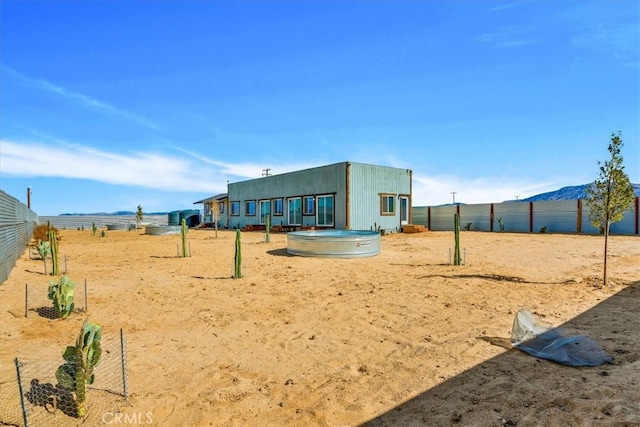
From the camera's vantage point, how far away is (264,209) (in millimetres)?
31141

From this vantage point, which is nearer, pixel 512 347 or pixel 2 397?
pixel 2 397

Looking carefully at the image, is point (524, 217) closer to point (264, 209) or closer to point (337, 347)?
Answer: point (264, 209)

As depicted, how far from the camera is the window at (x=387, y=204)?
82.2 feet

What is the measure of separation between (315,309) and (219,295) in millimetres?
2458

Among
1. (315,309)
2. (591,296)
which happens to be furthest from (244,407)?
A: (591,296)

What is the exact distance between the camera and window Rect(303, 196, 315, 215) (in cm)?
2606

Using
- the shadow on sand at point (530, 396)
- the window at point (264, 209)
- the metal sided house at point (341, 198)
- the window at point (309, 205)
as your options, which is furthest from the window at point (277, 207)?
the shadow on sand at point (530, 396)

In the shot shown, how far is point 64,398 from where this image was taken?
3.66 m

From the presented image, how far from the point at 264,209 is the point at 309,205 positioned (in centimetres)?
626

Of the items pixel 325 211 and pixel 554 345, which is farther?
pixel 325 211

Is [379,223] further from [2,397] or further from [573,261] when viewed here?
[2,397]

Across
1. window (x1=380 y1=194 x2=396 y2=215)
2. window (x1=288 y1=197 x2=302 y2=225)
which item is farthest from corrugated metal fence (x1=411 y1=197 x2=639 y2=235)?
window (x1=288 y1=197 x2=302 y2=225)

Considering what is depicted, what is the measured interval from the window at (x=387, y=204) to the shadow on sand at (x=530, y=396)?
66.8ft

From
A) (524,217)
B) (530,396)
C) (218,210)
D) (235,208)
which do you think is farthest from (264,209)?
(530,396)
